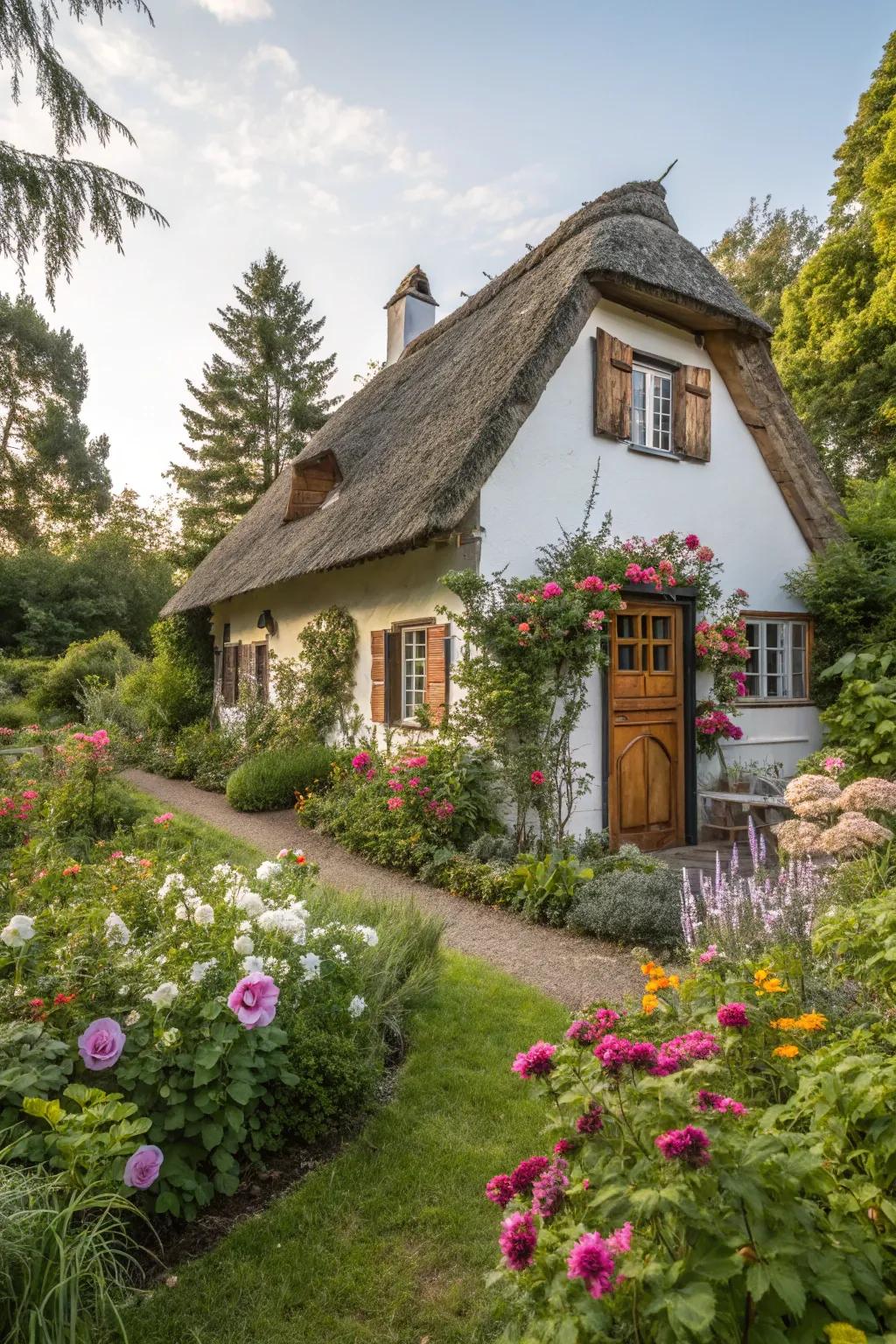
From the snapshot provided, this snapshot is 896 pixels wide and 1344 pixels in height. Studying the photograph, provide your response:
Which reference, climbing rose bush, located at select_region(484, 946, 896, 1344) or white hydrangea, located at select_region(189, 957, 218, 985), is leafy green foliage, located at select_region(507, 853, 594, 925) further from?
climbing rose bush, located at select_region(484, 946, 896, 1344)

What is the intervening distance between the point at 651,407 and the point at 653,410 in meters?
0.05

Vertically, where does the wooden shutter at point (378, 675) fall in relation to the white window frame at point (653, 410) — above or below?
below

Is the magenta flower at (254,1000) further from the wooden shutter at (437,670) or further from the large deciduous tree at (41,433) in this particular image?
the large deciduous tree at (41,433)

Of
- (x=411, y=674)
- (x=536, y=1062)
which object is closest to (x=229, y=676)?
(x=411, y=674)

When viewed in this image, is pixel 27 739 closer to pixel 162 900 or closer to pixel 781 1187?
pixel 162 900

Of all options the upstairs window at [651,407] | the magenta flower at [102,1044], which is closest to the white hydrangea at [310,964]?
the magenta flower at [102,1044]

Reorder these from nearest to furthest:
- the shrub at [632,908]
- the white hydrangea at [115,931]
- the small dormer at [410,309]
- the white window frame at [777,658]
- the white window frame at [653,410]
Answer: the white hydrangea at [115,931] < the shrub at [632,908] < the white window frame at [653,410] < the white window frame at [777,658] < the small dormer at [410,309]

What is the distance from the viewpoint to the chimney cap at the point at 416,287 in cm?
1395

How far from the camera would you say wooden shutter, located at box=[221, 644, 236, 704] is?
13742 mm

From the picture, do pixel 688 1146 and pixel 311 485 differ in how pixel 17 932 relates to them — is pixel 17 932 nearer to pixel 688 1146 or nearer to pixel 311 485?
pixel 688 1146

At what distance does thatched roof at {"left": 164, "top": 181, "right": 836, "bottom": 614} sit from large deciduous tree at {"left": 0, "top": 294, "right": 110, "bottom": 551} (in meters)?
19.8

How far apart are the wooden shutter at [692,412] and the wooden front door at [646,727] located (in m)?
1.89

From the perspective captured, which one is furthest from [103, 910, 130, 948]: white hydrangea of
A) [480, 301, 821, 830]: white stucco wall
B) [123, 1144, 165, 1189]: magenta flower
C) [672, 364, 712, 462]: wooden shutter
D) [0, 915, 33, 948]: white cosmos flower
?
[672, 364, 712, 462]: wooden shutter

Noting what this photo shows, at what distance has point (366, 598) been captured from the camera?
8820mm
